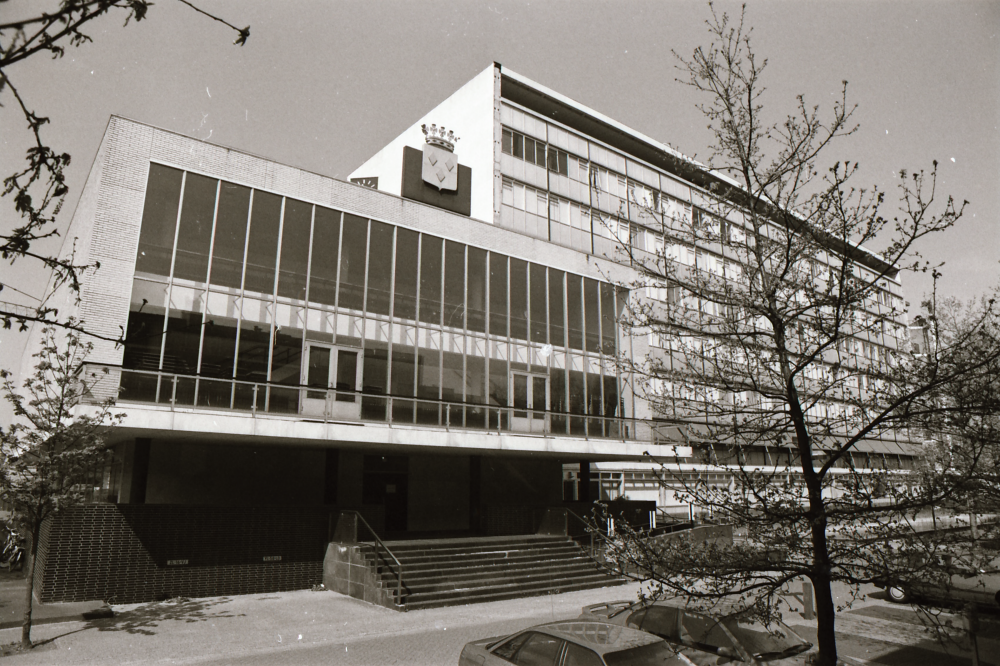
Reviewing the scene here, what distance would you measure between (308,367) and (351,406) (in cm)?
178

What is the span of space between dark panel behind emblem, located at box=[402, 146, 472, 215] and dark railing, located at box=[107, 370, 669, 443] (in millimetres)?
7461

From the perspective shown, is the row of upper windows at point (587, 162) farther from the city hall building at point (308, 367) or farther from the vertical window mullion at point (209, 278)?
the vertical window mullion at point (209, 278)

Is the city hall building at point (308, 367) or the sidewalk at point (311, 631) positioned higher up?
the city hall building at point (308, 367)

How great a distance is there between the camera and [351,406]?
18.5 m

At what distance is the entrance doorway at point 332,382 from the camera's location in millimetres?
18156

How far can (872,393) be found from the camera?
6.47 m

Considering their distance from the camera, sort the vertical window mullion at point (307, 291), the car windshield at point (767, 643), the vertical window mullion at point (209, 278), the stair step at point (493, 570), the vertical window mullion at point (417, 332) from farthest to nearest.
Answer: the vertical window mullion at point (417, 332), the vertical window mullion at point (307, 291), the vertical window mullion at point (209, 278), the stair step at point (493, 570), the car windshield at point (767, 643)

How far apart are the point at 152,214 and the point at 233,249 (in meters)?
2.15

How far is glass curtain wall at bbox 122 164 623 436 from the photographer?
673 inches

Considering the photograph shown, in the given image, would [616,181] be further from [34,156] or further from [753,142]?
[34,156]

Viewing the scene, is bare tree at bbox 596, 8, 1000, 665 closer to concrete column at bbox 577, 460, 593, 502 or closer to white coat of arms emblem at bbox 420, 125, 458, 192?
white coat of arms emblem at bbox 420, 125, 458, 192

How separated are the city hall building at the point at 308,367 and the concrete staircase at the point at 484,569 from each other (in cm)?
186

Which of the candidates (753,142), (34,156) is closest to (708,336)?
(753,142)

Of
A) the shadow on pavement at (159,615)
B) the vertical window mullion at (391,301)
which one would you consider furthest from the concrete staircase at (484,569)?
the vertical window mullion at (391,301)
